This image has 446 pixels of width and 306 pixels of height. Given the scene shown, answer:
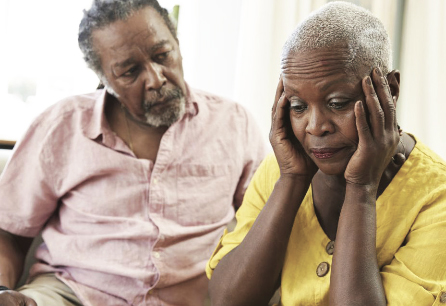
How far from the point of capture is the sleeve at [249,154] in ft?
6.78

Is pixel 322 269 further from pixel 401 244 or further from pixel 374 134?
pixel 374 134

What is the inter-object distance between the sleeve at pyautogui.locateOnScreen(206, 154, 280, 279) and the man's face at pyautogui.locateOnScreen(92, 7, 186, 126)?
54 cm

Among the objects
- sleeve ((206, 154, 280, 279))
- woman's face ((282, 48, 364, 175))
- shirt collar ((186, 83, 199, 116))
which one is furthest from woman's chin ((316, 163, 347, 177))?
shirt collar ((186, 83, 199, 116))

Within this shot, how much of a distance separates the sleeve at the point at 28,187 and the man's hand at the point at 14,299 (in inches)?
12.3

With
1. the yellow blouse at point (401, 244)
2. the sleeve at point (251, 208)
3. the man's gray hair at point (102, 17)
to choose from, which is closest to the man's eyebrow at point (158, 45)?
the man's gray hair at point (102, 17)

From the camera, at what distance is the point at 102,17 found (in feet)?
6.47

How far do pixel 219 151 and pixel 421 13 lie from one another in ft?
5.01

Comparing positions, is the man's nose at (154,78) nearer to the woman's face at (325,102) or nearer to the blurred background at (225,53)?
the woman's face at (325,102)

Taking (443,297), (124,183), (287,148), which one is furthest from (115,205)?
(443,297)

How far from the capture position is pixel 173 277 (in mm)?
1841

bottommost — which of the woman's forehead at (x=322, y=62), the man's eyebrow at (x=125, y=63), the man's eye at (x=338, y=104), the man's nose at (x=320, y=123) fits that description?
the man's eyebrow at (x=125, y=63)

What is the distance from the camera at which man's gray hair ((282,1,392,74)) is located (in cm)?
120

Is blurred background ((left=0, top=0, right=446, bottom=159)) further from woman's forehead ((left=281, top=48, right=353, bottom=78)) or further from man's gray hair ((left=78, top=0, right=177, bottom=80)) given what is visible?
woman's forehead ((left=281, top=48, right=353, bottom=78))

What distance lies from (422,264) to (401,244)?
0.29ft
